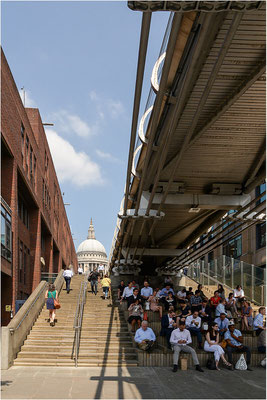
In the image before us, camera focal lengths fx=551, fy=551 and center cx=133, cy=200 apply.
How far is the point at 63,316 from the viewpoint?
68.3 ft

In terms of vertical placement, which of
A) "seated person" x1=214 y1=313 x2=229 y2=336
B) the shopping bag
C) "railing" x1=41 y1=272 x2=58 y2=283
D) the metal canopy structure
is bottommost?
the shopping bag

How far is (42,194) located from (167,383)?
81.6 feet

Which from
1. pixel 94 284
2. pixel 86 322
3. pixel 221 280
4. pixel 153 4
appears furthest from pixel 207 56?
pixel 221 280

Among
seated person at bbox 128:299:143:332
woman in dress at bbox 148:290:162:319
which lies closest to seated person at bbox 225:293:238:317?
woman in dress at bbox 148:290:162:319

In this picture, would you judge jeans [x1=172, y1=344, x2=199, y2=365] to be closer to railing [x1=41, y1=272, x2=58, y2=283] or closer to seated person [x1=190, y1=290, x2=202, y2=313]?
seated person [x1=190, y1=290, x2=202, y2=313]

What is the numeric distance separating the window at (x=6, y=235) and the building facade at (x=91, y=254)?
491 feet

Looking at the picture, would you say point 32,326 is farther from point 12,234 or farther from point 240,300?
point 240,300

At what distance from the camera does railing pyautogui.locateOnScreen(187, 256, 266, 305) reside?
25.9 metres

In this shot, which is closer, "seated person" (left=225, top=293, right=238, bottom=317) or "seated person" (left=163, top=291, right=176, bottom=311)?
"seated person" (left=163, top=291, right=176, bottom=311)

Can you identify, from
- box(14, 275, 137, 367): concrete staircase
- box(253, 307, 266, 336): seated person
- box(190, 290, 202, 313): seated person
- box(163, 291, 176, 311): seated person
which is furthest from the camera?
box(163, 291, 176, 311): seated person

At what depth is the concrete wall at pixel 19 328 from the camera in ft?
47.5

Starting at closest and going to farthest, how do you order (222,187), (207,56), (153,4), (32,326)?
(153,4) → (207,56) → (32,326) → (222,187)

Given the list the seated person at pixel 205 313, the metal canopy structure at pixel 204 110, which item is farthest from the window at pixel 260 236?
the seated person at pixel 205 313

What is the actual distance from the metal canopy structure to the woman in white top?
5.10m
